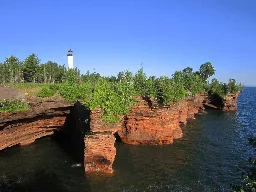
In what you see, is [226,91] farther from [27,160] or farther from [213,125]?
[27,160]

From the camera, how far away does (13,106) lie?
2417 centimetres

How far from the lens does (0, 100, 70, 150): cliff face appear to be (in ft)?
83.7

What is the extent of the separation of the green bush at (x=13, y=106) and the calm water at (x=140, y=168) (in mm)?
5445

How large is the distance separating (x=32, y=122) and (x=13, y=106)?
4800 millimetres

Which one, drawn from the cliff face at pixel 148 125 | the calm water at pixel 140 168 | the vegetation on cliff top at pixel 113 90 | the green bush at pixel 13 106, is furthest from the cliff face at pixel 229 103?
the green bush at pixel 13 106

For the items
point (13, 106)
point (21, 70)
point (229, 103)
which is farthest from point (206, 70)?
point (13, 106)

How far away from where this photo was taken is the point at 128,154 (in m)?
27.4

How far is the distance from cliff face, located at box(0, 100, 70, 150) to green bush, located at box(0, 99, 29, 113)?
0.58 m

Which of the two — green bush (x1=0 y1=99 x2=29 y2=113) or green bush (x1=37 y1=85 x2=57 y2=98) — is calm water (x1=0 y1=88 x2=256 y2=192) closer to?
green bush (x1=0 y1=99 x2=29 y2=113)

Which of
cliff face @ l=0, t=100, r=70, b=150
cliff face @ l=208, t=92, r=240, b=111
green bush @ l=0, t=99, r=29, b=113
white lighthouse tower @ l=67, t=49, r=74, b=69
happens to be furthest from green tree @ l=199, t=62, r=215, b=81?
green bush @ l=0, t=99, r=29, b=113

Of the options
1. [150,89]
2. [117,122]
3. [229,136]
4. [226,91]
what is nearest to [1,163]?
[117,122]

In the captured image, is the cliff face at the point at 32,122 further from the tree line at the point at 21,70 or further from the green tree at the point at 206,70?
the green tree at the point at 206,70

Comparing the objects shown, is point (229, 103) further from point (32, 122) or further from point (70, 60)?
point (32, 122)

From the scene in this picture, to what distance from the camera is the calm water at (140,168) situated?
20.3m
